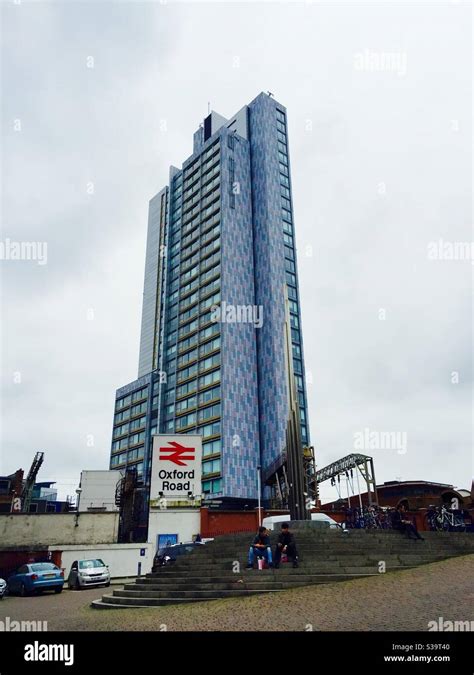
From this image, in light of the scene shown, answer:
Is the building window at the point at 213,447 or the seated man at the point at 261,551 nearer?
the seated man at the point at 261,551

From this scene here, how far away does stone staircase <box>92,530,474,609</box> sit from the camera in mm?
12430

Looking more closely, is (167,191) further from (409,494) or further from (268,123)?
(409,494)

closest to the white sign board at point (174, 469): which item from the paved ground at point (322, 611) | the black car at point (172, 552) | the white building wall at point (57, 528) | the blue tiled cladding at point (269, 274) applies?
the white building wall at point (57, 528)

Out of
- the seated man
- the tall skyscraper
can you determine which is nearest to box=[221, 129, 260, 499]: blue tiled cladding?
the tall skyscraper

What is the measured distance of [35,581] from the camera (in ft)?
60.9

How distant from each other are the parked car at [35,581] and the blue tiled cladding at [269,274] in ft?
159

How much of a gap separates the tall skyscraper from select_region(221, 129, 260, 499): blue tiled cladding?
0.58 feet

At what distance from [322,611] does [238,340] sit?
2506 inches

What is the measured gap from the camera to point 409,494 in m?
58.0

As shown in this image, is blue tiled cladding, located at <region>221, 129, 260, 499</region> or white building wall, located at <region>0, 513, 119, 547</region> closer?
white building wall, located at <region>0, 513, 119, 547</region>

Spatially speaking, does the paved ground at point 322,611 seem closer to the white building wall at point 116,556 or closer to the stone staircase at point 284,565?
the stone staircase at point 284,565

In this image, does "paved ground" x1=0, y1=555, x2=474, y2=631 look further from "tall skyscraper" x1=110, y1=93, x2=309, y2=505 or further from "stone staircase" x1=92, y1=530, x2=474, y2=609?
"tall skyscraper" x1=110, y1=93, x2=309, y2=505

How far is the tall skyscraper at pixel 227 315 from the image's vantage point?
67562 millimetres
